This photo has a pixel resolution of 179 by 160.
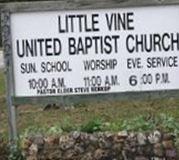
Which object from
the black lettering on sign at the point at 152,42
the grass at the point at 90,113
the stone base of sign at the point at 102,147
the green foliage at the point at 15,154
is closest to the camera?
the stone base of sign at the point at 102,147

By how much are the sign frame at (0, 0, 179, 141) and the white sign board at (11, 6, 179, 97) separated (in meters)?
0.05

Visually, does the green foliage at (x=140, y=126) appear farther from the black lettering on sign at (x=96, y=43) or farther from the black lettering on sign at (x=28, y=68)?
the black lettering on sign at (x=28, y=68)

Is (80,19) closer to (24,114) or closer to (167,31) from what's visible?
(167,31)

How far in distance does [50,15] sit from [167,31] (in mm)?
1129

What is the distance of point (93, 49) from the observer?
7.60 meters

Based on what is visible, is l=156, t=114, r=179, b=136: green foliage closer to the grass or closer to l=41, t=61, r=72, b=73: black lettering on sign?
l=41, t=61, r=72, b=73: black lettering on sign

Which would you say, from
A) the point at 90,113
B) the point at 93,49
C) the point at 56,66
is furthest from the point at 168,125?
the point at 90,113

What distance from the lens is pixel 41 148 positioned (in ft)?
24.3

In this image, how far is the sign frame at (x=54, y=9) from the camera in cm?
754

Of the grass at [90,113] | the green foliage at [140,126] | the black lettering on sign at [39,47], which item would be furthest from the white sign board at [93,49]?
the grass at [90,113]

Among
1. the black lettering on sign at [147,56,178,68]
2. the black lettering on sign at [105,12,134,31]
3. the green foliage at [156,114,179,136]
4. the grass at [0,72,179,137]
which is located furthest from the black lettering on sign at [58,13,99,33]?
the grass at [0,72,179,137]

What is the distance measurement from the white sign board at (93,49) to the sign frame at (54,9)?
0.05 metres

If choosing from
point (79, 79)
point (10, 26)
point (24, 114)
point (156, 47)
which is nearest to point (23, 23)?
point (10, 26)

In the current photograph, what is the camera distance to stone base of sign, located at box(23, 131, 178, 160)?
734cm
